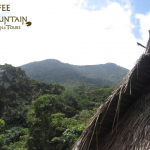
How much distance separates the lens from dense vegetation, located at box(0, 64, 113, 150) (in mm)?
5633

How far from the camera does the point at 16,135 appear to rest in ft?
30.0

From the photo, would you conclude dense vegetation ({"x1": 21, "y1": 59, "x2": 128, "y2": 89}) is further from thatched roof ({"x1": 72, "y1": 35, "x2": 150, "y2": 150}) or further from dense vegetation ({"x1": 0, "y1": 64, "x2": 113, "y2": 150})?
thatched roof ({"x1": 72, "y1": 35, "x2": 150, "y2": 150})

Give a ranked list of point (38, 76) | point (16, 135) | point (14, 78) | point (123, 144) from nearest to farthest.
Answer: point (123, 144)
point (16, 135)
point (14, 78)
point (38, 76)

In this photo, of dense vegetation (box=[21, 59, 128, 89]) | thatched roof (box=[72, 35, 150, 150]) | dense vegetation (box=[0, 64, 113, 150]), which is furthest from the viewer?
dense vegetation (box=[21, 59, 128, 89])

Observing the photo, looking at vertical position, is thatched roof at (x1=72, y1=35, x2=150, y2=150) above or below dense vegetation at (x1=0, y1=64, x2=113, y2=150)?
above

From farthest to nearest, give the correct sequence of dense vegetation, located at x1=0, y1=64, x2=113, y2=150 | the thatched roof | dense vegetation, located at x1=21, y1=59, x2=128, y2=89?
dense vegetation, located at x1=21, y1=59, x2=128, y2=89 < dense vegetation, located at x1=0, y1=64, x2=113, y2=150 < the thatched roof

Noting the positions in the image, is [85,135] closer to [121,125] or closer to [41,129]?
[121,125]

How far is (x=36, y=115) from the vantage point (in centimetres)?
581

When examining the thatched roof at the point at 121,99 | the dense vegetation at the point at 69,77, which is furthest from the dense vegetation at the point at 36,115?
the dense vegetation at the point at 69,77

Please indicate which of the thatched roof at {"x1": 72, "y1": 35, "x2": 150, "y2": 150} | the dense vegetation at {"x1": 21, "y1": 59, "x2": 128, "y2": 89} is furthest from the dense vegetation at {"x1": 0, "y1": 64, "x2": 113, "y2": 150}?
the dense vegetation at {"x1": 21, "y1": 59, "x2": 128, "y2": 89}

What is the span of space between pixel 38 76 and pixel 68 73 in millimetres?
14195

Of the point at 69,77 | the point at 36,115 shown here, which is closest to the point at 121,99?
the point at 36,115

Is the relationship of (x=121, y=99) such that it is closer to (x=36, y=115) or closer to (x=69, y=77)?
(x=36, y=115)

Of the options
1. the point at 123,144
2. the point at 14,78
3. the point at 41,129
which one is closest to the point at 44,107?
the point at 41,129
